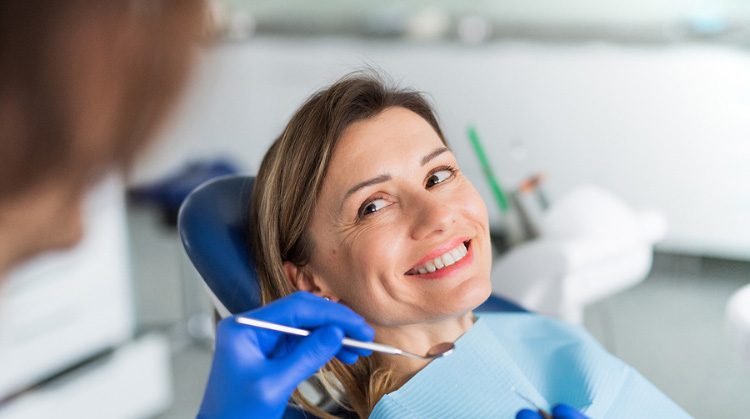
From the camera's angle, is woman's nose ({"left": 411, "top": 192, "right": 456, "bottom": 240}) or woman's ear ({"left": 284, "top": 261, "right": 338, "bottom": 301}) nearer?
woman's nose ({"left": 411, "top": 192, "right": 456, "bottom": 240})

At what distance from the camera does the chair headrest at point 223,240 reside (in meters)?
1.31

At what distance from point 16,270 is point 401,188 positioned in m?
0.85

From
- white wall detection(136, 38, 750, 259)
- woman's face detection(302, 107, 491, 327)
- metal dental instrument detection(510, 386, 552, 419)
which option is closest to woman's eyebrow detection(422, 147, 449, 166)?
woman's face detection(302, 107, 491, 327)

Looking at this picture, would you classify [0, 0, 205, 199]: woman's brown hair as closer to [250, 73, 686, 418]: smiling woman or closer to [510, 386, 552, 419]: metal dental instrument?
[250, 73, 686, 418]: smiling woman

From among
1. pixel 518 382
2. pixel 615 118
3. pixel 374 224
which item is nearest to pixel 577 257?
pixel 518 382

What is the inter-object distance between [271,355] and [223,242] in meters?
0.34

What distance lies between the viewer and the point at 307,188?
1.28 metres

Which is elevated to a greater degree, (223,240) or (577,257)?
(223,240)

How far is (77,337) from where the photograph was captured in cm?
220

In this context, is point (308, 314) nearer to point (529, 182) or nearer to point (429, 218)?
point (429, 218)

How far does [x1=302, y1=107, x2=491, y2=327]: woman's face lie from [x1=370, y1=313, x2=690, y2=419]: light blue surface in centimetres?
9

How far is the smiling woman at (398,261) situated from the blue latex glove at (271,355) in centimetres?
17

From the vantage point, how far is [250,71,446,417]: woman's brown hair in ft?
4.17

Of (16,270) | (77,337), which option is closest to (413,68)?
(77,337)
